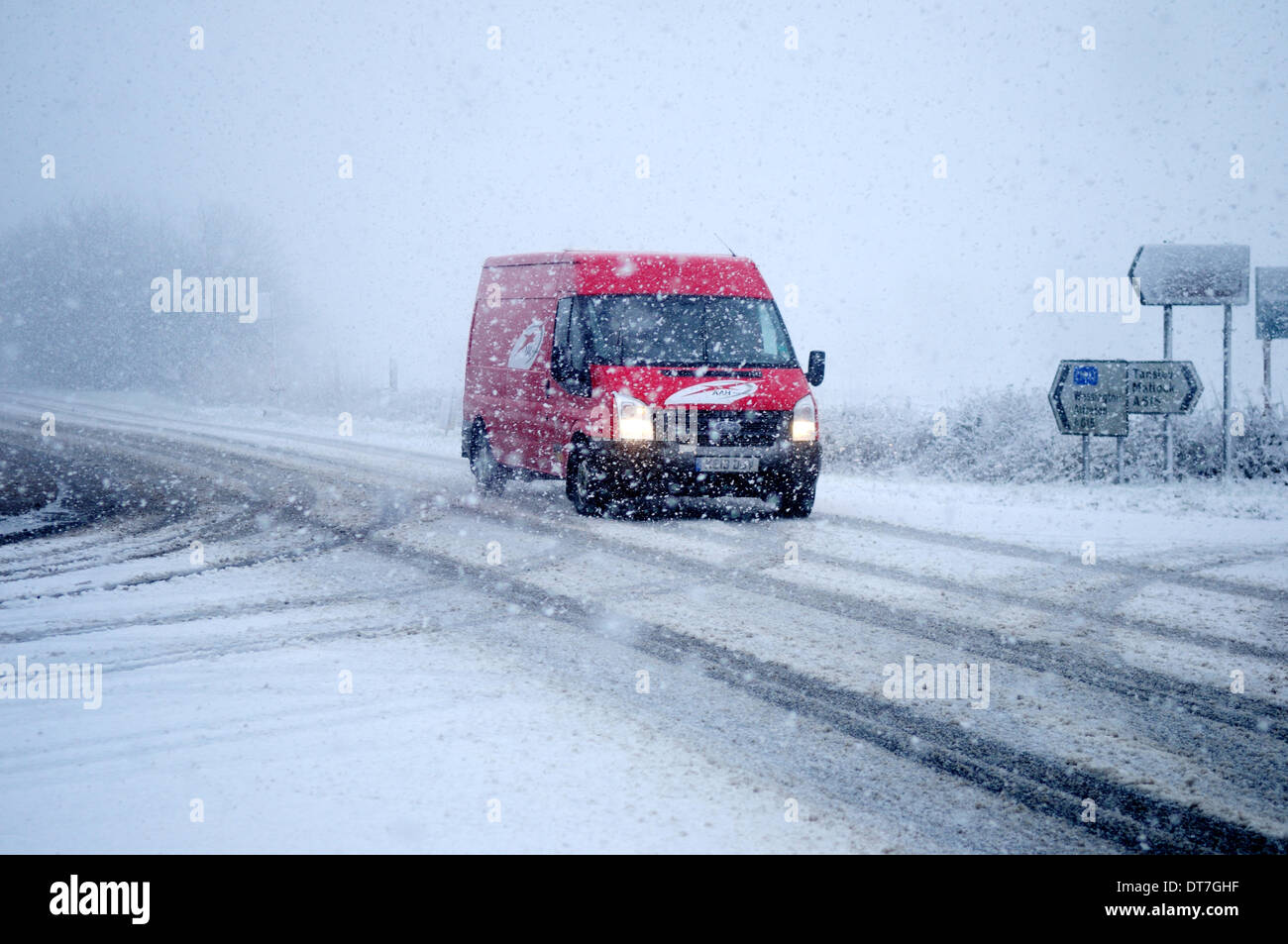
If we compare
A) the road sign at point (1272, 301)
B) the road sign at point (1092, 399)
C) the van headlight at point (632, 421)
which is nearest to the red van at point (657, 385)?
the van headlight at point (632, 421)

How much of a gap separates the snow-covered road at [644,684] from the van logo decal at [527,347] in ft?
7.37

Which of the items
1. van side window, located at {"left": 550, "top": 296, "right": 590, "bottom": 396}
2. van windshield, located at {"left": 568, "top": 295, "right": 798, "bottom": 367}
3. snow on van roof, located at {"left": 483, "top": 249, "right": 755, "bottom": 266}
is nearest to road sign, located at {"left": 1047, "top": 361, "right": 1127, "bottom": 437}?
van windshield, located at {"left": 568, "top": 295, "right": 798, "bottom": 367}

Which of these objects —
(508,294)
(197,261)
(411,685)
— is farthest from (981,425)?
(197,261)

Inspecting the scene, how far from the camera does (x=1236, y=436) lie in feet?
49.1

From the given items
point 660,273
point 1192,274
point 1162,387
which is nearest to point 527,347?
point 660,273

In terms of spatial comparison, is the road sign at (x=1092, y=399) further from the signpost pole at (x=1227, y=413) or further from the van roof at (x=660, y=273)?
the van roof at (x=660, y=273)

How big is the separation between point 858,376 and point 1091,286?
2867cm

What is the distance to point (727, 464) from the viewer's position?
1073 cm

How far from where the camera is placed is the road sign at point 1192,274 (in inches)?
591

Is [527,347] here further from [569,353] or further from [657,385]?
[657,385]

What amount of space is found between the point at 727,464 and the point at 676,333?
1.66 m

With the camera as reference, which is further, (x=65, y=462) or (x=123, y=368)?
(x=123, y=368)

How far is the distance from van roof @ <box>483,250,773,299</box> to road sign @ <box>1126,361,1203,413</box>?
5866 mm

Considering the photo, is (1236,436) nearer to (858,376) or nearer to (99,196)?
(858,376)
